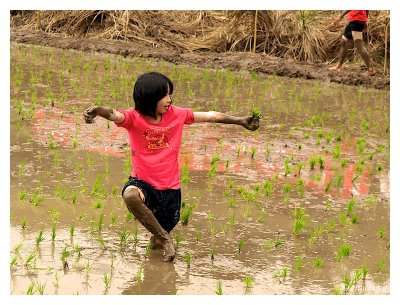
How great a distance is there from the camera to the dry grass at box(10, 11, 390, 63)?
1350 centimetres

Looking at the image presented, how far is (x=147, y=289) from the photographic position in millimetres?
4508

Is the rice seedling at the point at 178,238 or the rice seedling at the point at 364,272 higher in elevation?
the rice seedling at the point at 178,238

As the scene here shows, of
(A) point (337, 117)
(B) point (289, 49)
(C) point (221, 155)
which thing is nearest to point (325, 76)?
(B) point (289, 49)

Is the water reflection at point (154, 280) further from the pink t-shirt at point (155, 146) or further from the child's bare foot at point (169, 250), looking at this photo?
the pink t-shirt at point (155, 146)

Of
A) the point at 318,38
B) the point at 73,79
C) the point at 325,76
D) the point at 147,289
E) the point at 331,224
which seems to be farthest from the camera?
the point at 318,38

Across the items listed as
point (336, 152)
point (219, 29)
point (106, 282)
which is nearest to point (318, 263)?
point (106, 282)

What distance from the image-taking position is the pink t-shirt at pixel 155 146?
195 inches

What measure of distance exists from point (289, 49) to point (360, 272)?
9.09m

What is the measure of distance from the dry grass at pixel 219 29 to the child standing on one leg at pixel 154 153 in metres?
8.51

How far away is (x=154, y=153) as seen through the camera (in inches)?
196

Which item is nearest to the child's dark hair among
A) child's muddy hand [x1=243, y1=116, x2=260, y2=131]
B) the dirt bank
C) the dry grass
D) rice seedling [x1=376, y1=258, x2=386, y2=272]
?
child's muddy hand [x1=243, y1=116, x2=260, y2=131]

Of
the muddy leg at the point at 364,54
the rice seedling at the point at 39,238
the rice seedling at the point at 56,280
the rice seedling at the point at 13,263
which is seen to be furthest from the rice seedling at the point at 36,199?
the muddy leg at the point at 364,54

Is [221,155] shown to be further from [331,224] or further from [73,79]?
[73,79]

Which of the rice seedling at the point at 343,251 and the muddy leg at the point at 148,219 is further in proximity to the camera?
the rice seedling at the point at 343,251
